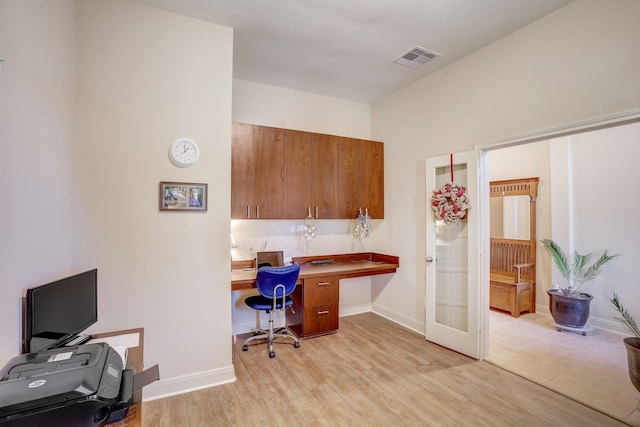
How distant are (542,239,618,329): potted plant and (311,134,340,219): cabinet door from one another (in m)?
3.05

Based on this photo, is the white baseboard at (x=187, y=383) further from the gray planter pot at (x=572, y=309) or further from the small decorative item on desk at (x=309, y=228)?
the gray planter pot at (x=572, y=309)

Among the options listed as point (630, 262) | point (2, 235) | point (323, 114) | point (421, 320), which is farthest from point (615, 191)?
point (2, 235)

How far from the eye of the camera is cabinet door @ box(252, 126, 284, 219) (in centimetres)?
328

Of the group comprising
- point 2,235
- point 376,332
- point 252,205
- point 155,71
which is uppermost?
point 155,71

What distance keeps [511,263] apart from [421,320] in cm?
205

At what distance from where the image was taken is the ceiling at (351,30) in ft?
7.57

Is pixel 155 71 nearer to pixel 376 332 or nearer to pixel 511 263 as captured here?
pixel 376 332

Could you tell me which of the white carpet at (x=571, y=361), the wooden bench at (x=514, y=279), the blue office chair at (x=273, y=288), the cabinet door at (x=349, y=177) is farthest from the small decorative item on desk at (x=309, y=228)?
the wooden bench at (x=514, y=279)

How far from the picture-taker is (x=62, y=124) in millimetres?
1954

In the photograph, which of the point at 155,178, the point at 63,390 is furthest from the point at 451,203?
the point at 63,390

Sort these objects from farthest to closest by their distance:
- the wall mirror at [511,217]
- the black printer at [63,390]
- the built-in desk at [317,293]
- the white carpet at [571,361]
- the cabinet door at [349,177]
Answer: the wall mirror at [511,217] → the cabinet door at [349,177] → the built-in desk at [317,293] → the white carpet at [571,361] → the black printer at [63,390]

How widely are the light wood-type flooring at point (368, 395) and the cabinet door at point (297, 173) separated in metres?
1.63

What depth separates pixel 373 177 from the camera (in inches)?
164

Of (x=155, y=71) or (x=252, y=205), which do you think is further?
(x=252, y=205)
